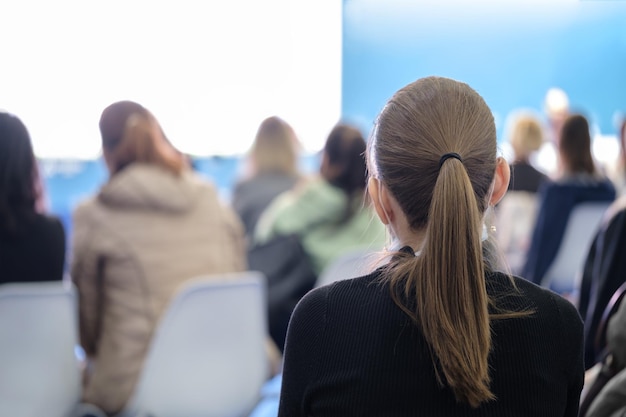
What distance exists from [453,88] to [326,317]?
36 cm

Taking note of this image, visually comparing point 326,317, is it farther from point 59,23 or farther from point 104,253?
point 59,23

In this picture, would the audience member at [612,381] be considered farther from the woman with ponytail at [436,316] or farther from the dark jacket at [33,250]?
the dark jacket at [33,250]

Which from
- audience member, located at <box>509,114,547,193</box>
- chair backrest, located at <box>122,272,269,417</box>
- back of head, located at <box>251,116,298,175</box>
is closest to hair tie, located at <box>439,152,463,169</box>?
chair backrest, located at <box>122,272,269,417</box>

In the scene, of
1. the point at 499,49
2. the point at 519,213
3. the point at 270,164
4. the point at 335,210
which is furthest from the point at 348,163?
the point at 499,49

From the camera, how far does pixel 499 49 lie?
6285mm

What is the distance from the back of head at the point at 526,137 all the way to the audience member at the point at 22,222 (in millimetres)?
2942

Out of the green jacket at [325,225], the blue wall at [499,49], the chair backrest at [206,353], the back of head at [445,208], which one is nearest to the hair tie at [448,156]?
the back of head at [445,208]

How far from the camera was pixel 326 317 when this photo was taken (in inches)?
38.1

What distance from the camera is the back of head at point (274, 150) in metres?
3.58

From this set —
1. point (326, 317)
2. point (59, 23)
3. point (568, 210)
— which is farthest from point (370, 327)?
point (59, 23)

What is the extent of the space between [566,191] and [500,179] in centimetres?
238

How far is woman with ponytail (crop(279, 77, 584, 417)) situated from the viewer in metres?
0.91

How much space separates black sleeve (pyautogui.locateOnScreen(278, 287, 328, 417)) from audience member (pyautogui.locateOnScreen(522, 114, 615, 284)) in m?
2.55

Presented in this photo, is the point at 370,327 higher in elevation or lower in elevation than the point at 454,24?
lower
